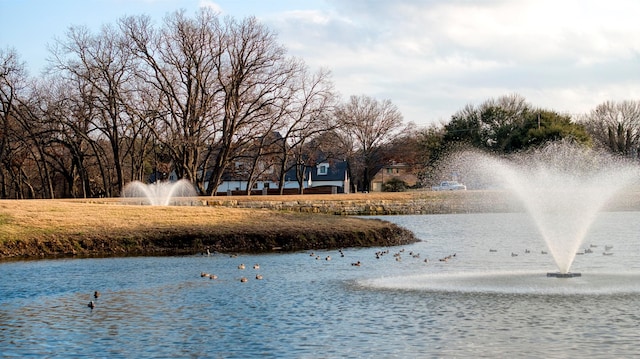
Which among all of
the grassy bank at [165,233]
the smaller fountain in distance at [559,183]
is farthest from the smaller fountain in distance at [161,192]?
the smaller fountain in distance at [559,183]

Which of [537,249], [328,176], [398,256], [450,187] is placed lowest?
[398,256]

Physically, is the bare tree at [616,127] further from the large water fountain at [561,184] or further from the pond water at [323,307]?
the pond water at [323,307]

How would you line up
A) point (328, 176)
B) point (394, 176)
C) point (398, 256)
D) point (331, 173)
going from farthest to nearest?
1. point (394, 176)
2. point (331, 173)
3. point (328, 176)
4. point (398, 256)

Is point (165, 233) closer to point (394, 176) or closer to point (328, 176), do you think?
point (328, 176)

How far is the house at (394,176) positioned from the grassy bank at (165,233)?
2764 inches

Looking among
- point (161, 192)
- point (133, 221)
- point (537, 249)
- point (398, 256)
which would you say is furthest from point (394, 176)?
point (398, 256)

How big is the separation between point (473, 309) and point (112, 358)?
694 centimetres

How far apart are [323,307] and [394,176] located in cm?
11123

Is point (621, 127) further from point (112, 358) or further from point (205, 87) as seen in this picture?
point (112, 358)

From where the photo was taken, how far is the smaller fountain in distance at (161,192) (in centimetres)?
5055

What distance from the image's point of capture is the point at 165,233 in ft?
102

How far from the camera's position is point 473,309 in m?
15.4

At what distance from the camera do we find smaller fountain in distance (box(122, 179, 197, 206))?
50.6 metres

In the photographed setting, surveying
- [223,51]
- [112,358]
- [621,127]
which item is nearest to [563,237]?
[112,358]
